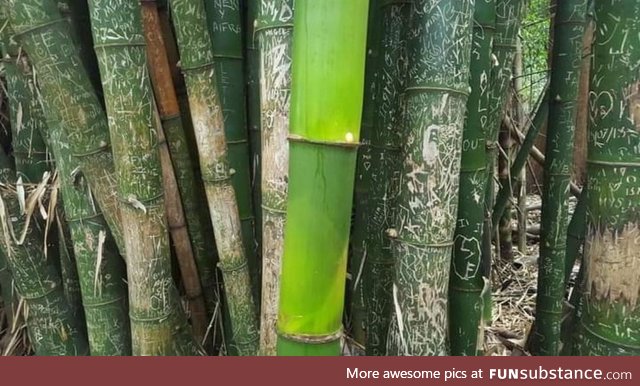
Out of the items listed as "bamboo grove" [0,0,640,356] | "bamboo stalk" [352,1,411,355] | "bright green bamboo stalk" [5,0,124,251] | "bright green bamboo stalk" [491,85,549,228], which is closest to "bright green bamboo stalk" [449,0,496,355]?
"bamboo grove" [0,0,640,356]

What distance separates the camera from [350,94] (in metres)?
0.71

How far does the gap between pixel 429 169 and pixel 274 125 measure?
25 centimetres

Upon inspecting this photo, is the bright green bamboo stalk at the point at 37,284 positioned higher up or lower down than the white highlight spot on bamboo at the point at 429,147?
lower down

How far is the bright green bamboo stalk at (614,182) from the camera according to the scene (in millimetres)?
871

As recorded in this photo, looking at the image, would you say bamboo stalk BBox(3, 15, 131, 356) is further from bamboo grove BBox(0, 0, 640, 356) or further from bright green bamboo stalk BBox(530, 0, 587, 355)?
bright green bamboo stalk BBox(530, 0, 587, 355)

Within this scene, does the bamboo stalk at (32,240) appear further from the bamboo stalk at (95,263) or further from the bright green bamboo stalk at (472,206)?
the bright green bamboo stalk at (472,206)

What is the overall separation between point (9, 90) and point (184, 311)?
63 centimetres

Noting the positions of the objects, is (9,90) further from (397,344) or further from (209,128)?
(397,344)

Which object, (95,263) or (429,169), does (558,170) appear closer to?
(429,169)

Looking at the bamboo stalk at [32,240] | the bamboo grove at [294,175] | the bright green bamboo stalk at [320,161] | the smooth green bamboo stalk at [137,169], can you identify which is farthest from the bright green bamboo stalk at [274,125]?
the bamboo stalk at [32,240]

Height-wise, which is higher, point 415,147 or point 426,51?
point 426,51

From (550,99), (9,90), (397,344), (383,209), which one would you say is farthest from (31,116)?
(550,99)

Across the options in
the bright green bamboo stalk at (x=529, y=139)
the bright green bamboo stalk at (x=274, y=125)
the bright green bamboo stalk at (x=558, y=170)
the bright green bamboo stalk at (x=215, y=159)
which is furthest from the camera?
the bright green bamboo stalk at (x=529, y=139)

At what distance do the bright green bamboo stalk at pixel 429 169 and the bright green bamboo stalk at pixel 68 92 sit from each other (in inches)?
21.0
